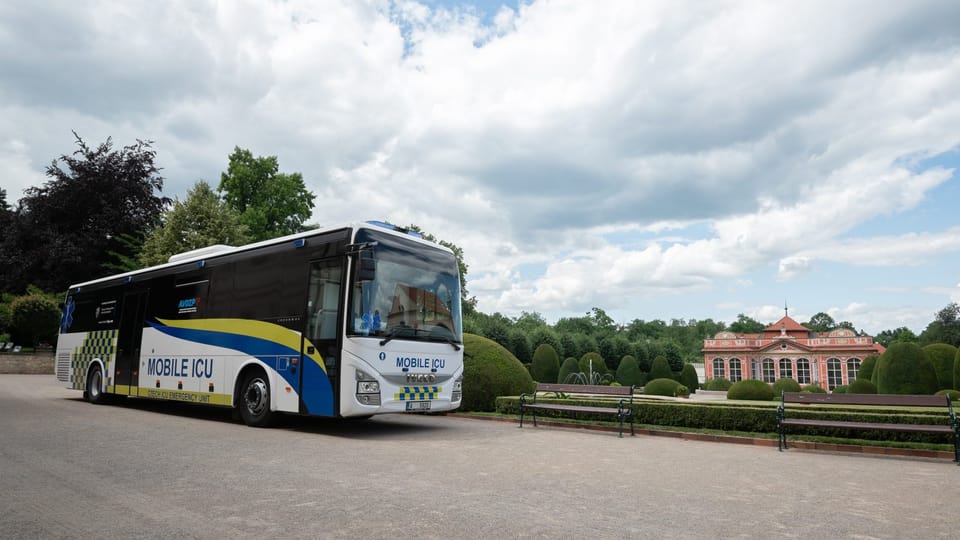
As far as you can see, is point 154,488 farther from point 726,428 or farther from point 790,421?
point 726,428

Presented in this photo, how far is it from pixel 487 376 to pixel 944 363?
2485 centimetres

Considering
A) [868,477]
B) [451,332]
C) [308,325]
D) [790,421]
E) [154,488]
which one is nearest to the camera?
[154,488]

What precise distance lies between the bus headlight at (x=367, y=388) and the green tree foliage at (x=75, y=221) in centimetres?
3164

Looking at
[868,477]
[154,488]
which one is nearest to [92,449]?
[154,488]

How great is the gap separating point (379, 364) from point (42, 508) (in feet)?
18.0

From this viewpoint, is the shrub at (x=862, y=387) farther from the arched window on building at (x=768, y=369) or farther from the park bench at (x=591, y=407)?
the arched window on building at (x=768, y=369)

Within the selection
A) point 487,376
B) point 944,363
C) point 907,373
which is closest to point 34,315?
point 487,376

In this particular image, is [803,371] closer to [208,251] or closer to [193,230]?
[193,230]

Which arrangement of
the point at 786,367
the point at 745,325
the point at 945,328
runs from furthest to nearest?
the point at 745,325 < the point at 945,328 < the point at 786,367

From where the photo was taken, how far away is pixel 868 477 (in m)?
7.89

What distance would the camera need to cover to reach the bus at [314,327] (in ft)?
34.0

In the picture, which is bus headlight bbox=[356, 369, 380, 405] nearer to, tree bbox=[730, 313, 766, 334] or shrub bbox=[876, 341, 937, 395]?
shrub bbox=[876, 341, 937, 395]

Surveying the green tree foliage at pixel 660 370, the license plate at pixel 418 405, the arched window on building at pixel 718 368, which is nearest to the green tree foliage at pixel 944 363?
the green tree foliage at pixel 660 370

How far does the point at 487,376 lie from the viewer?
53.4 feet
